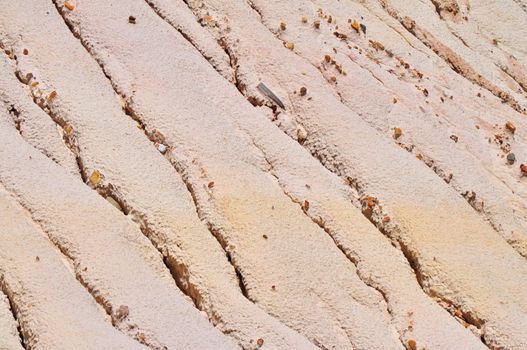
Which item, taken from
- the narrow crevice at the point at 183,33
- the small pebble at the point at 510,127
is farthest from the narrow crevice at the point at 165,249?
the small pebble at the point at 510,127

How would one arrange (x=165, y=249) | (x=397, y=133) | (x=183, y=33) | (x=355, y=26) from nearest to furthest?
(x=165, y=249) < (x=397, y=133) < (x=183, y=33) < (x=355, y=26)

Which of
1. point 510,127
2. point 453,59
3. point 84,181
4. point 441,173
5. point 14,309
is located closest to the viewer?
point 14,309

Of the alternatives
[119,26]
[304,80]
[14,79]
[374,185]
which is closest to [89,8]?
[119,26]

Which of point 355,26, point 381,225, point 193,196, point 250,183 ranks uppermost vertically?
point 355,26

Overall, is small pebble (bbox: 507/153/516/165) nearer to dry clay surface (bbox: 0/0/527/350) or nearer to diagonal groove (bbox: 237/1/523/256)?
dry clay surface (bbox: 0/0/527/350)

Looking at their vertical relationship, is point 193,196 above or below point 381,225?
below

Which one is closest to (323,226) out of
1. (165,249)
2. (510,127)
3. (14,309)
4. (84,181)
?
(165,249)

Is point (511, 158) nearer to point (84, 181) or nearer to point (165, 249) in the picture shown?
point (165, 249)

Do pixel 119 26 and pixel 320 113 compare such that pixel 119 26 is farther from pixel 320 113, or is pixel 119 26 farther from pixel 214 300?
pixel 214 300
